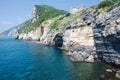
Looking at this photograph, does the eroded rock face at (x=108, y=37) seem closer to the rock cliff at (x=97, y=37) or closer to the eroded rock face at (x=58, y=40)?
the rock cliff at (x=97, y=37)

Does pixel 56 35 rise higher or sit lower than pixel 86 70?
higher

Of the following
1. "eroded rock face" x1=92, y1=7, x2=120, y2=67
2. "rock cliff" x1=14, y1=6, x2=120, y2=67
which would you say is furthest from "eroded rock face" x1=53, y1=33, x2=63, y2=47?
"eroded rock face" x1=92, y1=7, x2=120, y2=67

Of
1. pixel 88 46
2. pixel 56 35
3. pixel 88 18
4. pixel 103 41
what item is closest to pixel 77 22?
pixel 88 18

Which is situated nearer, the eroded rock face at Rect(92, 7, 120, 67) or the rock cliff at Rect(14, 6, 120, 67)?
the eroded rock face at Rect(92, 7, 120, 67)

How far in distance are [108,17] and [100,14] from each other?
25.0 ft

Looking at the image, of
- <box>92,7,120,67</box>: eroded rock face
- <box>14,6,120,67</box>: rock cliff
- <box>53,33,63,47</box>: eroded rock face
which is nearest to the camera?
<box>92,7,120,67</box>: eroded rock face

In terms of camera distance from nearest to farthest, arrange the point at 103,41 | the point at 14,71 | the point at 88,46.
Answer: the point at 14,71 < the point at 103,41 < the point at 88,46

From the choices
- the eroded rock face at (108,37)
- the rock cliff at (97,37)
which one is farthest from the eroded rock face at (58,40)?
the eroded rock face at (108,37)

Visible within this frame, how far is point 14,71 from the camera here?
59.7 meters


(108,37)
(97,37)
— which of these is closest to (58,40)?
(97,37)

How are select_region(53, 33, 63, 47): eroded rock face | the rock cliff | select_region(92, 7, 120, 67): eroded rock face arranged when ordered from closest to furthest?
1. select_region(92, 7, 120, 67): eroded rock face
2. the rock cliff
3. select_region(53, 33, 63, 47): eroded rock face

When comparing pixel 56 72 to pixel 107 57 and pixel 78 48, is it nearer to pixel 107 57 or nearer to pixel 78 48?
pixel 107 57

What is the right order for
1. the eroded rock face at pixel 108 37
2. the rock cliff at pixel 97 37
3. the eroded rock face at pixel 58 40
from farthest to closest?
1. the eroded rock face at pixel 58 40
2. the rock cliff at pixel 97 37
3. the eroded rock face at pixel 108 37

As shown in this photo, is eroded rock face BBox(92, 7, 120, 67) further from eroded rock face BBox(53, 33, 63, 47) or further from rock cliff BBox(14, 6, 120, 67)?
eroded rock face BBox(53, 33, 63, 47)
